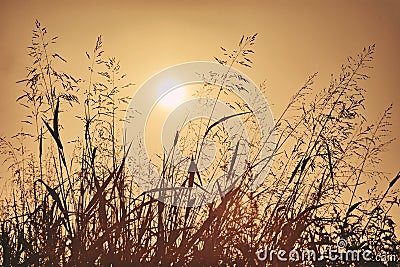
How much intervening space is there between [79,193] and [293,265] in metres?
1.12

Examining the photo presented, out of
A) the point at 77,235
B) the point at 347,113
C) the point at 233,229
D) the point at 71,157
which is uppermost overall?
the point at 347,113

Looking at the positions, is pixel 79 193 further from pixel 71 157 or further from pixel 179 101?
pixel 179 101

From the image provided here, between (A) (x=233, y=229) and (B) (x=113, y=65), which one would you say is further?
(B) (x=113, y=65)

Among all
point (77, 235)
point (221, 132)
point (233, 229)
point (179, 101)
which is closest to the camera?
point (77, 235)

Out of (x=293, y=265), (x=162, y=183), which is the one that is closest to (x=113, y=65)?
(x=162, y=183)

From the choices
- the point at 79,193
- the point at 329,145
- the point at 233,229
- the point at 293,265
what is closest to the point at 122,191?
the point at 79,193

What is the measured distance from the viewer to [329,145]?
13.6 feet

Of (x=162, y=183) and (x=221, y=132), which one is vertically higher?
(x=221, y=132)

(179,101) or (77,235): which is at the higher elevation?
(179,101)

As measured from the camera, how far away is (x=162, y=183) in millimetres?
3855

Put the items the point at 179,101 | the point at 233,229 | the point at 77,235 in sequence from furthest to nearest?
the point at 179,101 < the point at 233,229 < the point at 77,235

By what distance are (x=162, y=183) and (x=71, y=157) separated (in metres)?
0.74

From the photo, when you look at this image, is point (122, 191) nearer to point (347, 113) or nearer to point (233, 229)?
point (233, 229)

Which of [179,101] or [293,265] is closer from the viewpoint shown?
[293,265]
